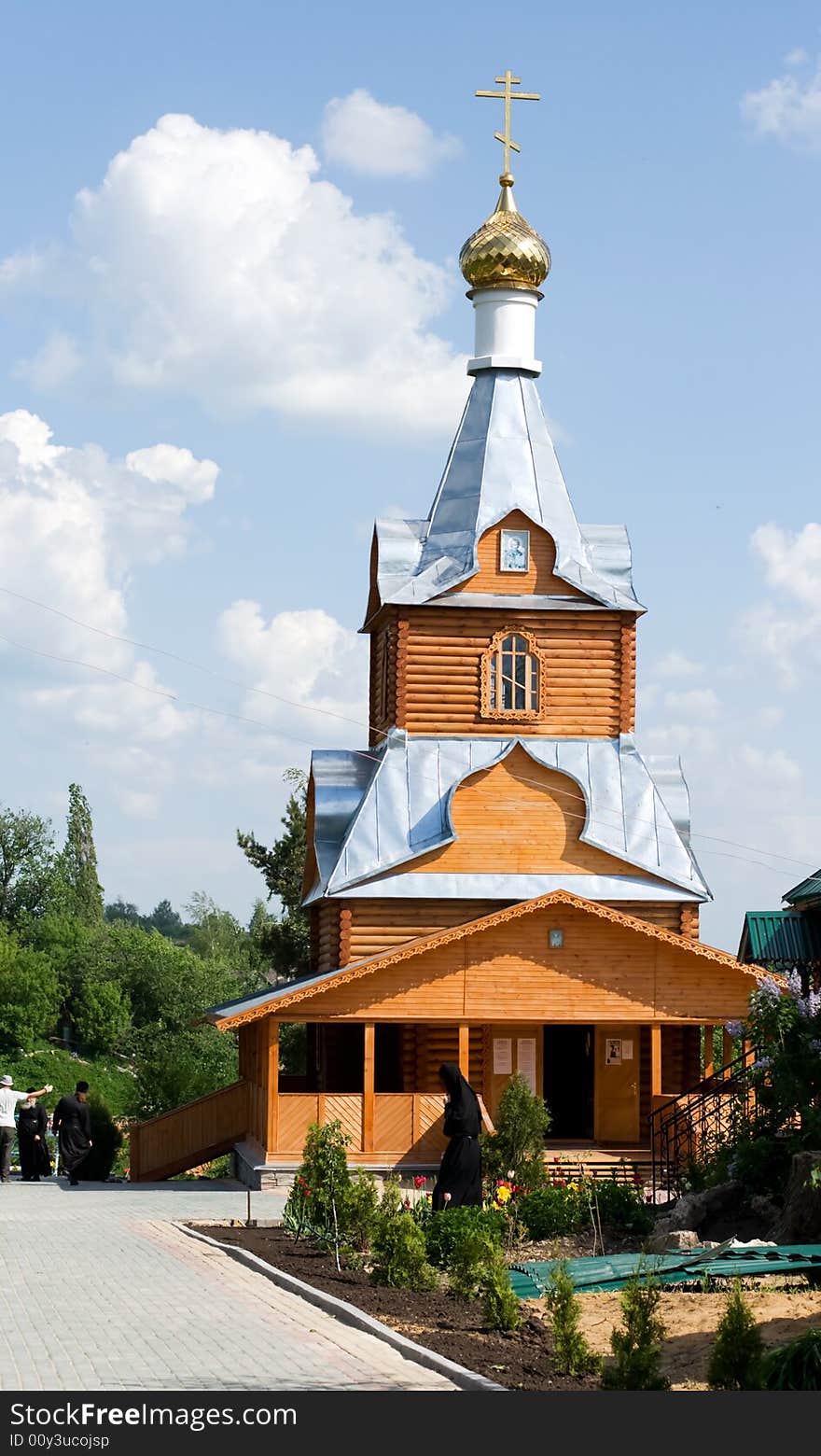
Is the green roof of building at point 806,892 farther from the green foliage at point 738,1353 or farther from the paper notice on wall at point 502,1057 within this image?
the green foliage at point 738,1353

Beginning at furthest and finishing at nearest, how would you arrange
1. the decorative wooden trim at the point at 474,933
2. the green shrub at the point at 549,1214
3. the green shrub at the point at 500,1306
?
the decorative wooden trim at the point at 474,933 < the green shrub at the point at 549,1214 < the green shrub at the point at 500,1306

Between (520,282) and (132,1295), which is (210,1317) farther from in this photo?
(520,282)

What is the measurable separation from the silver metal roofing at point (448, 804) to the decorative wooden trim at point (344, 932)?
391 millimetres

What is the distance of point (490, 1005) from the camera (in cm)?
2342

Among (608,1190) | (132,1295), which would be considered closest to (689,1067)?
(608,1190)

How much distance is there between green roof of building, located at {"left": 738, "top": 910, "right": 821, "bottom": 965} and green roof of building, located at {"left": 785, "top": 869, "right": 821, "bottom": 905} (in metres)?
0.53

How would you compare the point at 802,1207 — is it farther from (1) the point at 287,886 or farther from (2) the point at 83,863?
(2) the point at 83,863

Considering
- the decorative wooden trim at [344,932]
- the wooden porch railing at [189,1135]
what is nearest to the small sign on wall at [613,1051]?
the decorative wooden trim at [344,932]

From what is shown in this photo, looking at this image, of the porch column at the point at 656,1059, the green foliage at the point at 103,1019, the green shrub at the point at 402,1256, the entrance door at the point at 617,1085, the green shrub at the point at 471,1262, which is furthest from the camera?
the green foliage at the point at 103,1019

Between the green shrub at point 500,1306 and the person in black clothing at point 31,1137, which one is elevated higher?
the person in black clothing at point 31,1137

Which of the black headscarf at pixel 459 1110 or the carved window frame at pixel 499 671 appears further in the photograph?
the carved window frame at pixel 499 671

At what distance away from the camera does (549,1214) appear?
52.7 ft

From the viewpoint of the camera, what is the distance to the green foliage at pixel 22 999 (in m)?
66.4

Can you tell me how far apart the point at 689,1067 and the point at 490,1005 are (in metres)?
3.96
